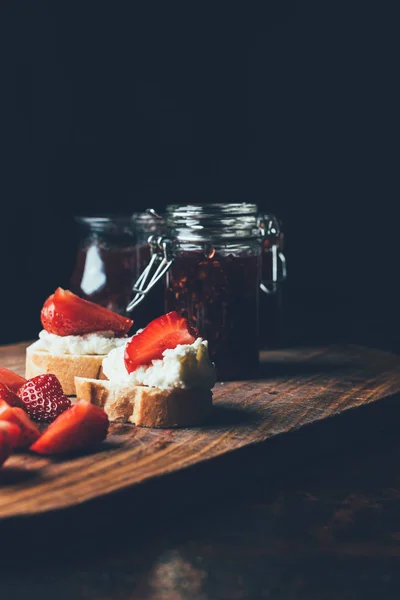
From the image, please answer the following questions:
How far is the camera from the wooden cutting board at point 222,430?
200cm

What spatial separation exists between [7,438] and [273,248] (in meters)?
1.79

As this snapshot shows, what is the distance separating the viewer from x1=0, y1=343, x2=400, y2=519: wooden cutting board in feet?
6.57

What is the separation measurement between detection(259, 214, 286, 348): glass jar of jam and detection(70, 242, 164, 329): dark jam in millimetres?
408

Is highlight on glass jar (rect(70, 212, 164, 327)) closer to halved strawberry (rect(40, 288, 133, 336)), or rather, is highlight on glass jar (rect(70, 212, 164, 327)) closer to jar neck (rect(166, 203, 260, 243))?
jar neck (rect(166, 203, 260, 243))

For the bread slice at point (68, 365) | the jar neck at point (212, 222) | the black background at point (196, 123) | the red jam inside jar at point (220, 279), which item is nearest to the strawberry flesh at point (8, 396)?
the bread slice at point (68, 365)

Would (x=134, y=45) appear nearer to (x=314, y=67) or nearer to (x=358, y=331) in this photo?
(x=314, y=67)

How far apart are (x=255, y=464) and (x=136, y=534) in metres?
0.42

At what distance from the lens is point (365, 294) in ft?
15.9

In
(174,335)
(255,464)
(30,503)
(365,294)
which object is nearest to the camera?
(30,503)

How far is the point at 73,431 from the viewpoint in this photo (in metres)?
2.21

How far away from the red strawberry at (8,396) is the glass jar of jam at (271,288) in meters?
Result: 1.39

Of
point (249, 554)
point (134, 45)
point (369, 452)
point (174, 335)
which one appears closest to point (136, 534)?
point (249, 554)

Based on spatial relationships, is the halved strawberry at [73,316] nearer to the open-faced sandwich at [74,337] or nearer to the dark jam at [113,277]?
the open-faced sandwich at [74,337]

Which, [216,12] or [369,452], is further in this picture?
[216,12]
